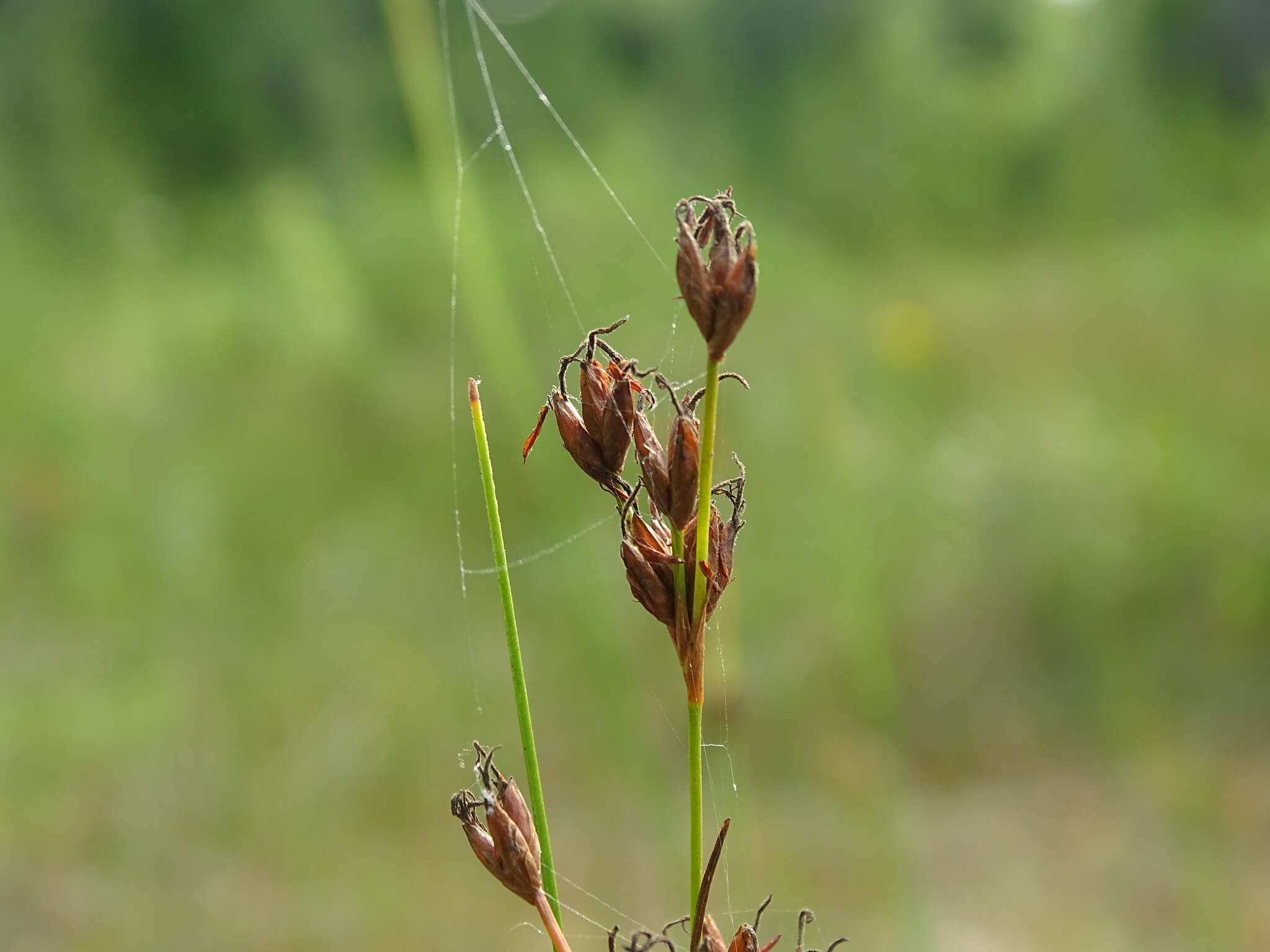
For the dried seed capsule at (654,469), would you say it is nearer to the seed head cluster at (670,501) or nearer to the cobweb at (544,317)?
the seed head cluster at (670,501)

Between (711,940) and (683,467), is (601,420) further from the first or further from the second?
(711,940)

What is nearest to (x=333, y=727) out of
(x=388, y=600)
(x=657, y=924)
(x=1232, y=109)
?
(x=388, y=600)

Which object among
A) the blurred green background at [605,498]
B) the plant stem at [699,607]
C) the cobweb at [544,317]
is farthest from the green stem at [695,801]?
the cobweb at [544,317]

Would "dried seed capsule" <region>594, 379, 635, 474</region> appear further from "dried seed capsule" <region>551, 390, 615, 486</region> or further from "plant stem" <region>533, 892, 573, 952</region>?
"plant stem" <region>533, 892, 573, 952</region>

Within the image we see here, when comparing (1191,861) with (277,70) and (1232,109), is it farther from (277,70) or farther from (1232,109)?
(277,70)

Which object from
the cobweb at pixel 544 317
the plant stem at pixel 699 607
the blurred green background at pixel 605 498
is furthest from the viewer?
the blurred green background at pixel 605 498

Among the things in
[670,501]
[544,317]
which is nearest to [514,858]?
[670,501]

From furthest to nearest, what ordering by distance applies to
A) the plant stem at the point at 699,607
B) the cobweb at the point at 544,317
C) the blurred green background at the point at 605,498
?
the blurred green background at the point at 605,498
the cobweb at the point at 544,317
the plant stem at the point at 699,607


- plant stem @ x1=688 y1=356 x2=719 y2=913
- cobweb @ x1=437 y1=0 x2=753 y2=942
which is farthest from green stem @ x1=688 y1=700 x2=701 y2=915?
cobweb @ x1=437 y1=0 x2=753 y2=942
